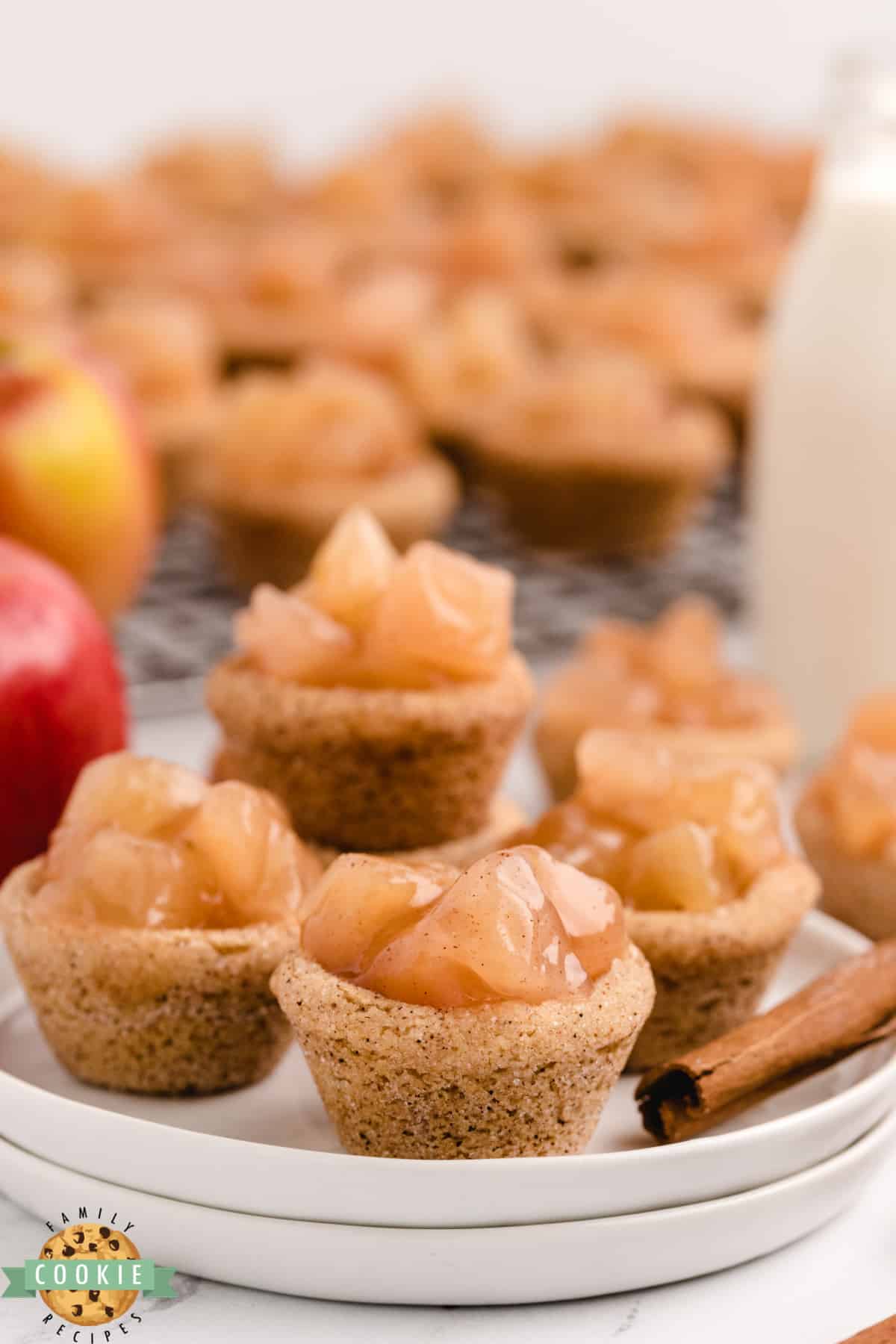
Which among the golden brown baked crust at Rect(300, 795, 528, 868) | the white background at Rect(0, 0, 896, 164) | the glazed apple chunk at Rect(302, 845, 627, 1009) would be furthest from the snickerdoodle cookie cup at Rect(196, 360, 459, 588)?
the white background at Rect(0, 0, 896, 164)

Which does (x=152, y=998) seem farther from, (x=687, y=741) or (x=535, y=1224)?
(x=687, y=741)

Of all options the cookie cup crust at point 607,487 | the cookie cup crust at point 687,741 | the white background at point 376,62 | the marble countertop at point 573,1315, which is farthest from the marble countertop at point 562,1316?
the white background at point 376,62

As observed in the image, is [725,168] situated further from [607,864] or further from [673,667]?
[607,864]

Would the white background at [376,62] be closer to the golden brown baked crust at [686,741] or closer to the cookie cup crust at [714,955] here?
the golden brown baked crust at [686,741]

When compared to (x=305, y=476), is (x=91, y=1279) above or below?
above

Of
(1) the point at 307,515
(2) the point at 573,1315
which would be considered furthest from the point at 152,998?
(1) the point at 307,515

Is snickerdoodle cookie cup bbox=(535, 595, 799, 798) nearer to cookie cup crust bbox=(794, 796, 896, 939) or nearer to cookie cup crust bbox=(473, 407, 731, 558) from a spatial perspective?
cookie cup crust bbox=(794, 796, 896, 939)

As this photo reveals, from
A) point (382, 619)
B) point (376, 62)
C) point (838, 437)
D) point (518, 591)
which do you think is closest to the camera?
point (382, 619)
